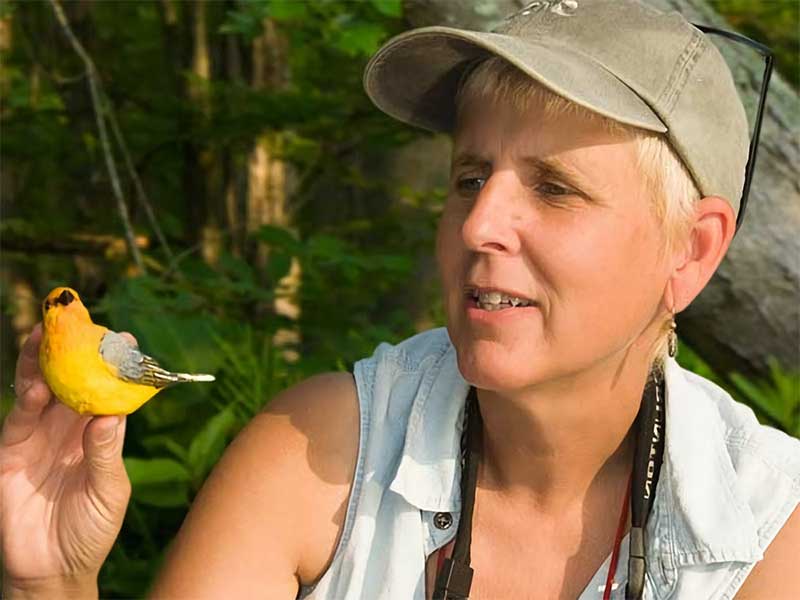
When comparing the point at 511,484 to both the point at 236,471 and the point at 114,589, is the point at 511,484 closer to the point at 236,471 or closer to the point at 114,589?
the point at 236,471

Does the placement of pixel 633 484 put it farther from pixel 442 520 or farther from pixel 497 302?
pixel 497 302

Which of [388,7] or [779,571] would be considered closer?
[779,571]

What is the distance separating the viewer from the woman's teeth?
6.41 ft

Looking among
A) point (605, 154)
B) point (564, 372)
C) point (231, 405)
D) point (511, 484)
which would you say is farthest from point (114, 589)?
point (605, 154)

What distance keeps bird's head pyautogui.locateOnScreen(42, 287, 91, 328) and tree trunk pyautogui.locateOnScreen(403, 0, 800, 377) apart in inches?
70.1

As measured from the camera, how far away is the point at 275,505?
217 cm

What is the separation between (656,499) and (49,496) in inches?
43.0

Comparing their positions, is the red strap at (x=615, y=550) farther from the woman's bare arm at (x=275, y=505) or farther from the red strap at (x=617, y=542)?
the woman's bare arm at (x=275, y=505)

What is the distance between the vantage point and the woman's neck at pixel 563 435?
2.13 meters

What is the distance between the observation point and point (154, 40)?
596cm

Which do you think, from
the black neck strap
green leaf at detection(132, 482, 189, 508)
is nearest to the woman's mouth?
the black neck strap

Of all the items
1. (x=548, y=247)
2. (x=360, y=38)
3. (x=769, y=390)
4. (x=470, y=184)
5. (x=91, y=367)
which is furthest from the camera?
(x=769, y=390)

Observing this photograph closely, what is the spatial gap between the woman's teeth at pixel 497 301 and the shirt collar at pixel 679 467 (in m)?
0.38

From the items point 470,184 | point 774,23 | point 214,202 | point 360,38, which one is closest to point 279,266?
point 360,38
